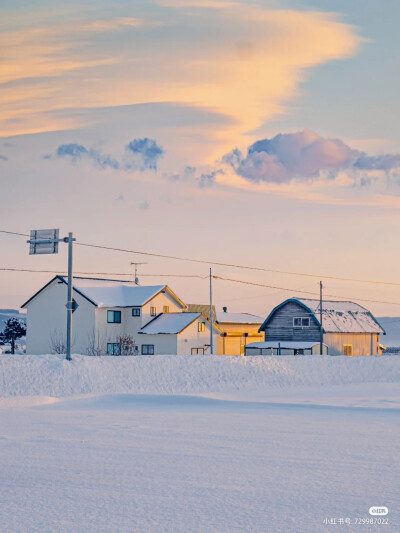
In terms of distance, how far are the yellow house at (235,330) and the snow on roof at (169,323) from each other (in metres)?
7.67

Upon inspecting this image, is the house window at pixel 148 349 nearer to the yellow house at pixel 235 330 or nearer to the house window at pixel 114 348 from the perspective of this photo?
the house window at pixel 114 348

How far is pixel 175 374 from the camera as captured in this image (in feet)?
121

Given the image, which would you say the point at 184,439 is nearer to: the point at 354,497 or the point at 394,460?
the point at 394,460

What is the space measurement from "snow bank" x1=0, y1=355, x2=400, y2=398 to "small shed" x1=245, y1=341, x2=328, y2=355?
23.0m

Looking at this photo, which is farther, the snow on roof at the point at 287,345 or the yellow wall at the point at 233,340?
→ the yellow wall at the point at 233,340

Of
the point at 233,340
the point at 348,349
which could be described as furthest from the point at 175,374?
the point at 233,340

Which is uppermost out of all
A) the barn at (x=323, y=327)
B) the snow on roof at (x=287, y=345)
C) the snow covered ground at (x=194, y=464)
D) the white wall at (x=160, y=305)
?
the white wall at (x=160, y=305)

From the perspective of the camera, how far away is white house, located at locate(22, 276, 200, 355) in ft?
226

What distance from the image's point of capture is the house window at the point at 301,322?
74.4 m

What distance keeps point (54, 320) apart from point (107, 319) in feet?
18.7

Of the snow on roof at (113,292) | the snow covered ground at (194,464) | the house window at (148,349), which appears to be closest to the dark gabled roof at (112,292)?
the snow on roof at (113,292)

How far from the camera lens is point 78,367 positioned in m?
32.8

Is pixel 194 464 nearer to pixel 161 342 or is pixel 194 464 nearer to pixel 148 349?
pixel 161 342

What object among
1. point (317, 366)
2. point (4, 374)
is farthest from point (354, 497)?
point (317, 366)
